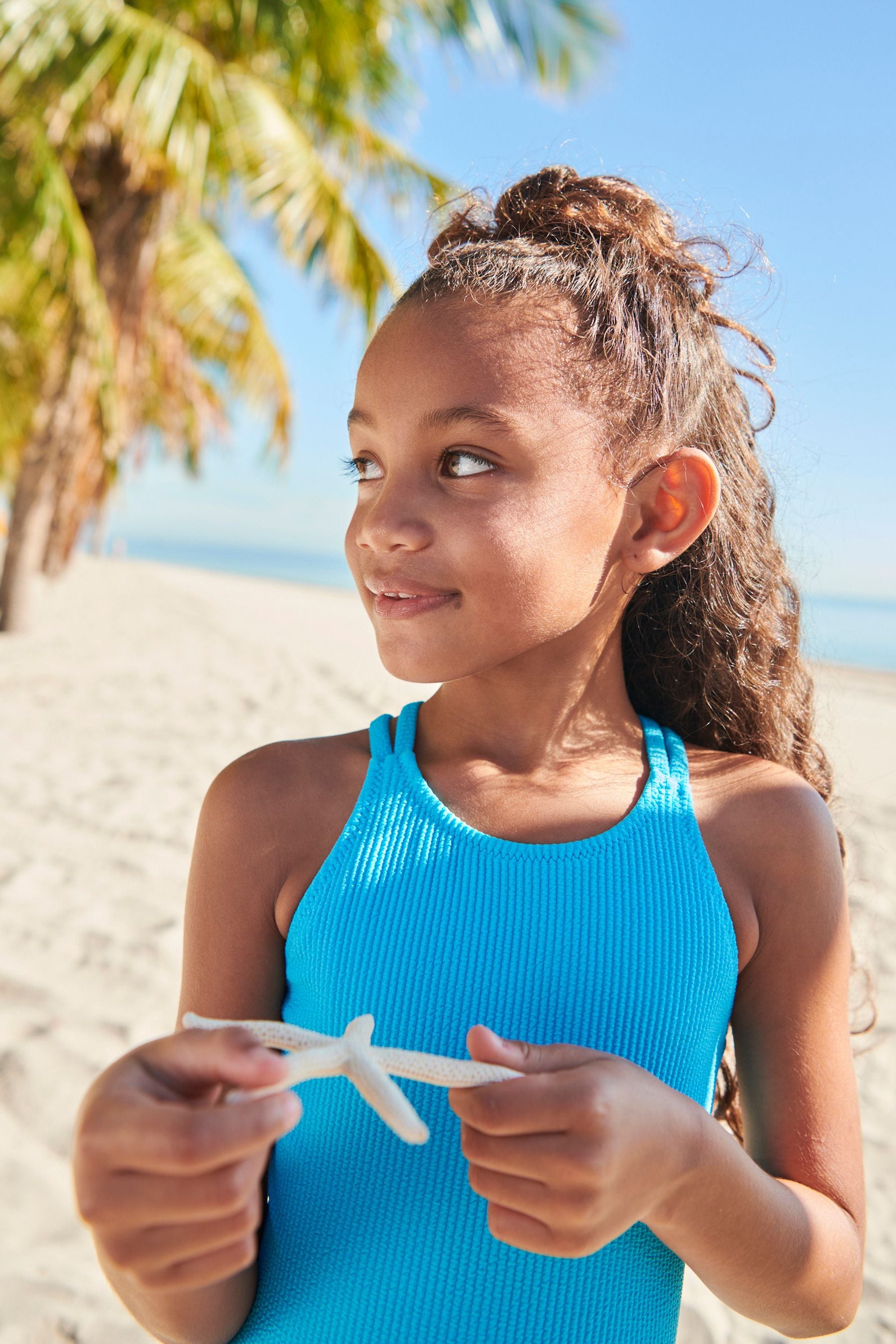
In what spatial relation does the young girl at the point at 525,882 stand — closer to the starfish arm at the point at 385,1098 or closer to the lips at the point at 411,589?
the lips at the point at 411,589

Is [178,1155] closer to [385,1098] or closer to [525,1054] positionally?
[385,1098]

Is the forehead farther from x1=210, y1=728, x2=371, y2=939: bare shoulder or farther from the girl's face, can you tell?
x1=210, y1=728, x2=371, y2=939: bare shoulder

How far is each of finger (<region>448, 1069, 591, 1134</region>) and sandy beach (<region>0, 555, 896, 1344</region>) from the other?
1.53 feet

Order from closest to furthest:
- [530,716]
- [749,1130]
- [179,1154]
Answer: [179,1154], [749,1130], [530,716]

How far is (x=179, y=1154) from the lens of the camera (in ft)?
2.37

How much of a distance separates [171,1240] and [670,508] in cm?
104

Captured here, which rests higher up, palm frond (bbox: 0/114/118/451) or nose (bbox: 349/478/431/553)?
palm frond (bbox: 0/114/118/451)

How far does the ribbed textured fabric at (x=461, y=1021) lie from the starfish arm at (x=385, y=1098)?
0.88 feet

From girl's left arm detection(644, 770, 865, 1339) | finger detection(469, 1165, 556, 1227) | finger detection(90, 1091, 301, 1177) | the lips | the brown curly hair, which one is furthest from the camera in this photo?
the brown curly hair

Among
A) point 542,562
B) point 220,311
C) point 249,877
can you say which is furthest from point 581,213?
point 220,311

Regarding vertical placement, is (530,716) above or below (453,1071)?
above

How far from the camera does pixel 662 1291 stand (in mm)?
1171

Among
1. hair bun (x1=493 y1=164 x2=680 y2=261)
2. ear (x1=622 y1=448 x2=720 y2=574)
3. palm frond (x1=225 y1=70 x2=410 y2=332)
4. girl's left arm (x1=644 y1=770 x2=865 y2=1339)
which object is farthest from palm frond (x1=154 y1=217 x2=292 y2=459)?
girl's left arm (x1=644 y1=770 x2=865 y2=1339)

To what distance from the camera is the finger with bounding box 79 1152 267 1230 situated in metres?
0.74
